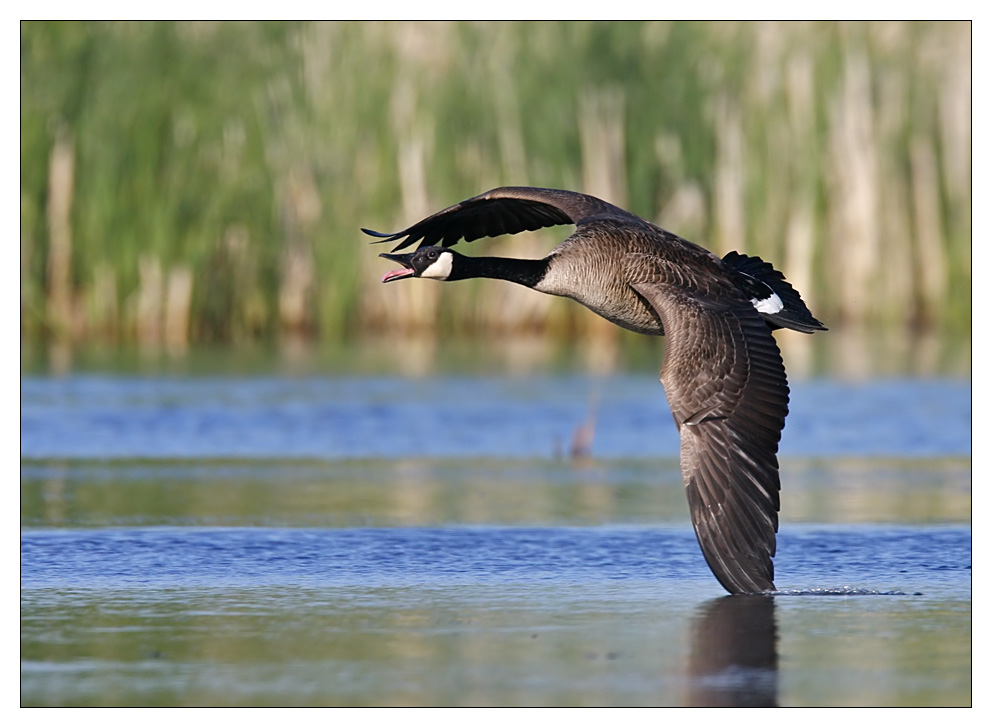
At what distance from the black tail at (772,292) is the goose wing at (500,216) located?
38.6 inches

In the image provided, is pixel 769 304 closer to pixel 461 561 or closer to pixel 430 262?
pixel 430 262

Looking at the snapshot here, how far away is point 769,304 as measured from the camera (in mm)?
8812

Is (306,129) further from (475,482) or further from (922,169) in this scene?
(475,482)

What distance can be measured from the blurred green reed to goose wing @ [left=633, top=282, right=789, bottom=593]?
12.0 m

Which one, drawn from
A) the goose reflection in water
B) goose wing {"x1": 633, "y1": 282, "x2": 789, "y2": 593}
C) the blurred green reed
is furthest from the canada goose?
the blurred green reed

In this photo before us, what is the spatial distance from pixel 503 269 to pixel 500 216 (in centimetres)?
83

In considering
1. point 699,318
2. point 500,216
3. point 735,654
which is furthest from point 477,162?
point 735,654

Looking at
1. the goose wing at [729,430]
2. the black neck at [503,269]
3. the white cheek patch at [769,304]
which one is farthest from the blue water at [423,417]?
the goose wing at [729,430]

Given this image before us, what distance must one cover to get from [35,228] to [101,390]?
3.43m

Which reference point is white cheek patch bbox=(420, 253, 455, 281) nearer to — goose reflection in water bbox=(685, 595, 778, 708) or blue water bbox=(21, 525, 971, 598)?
blue water bbox=(21, 525, 971, 598)

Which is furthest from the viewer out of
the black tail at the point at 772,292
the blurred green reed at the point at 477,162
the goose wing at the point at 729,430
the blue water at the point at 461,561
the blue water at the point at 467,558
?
the blurred green reed at the point at 477,162

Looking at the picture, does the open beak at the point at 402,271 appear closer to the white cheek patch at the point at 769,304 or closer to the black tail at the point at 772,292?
the black tail at the point at 772,292

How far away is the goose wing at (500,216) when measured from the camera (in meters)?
9.74

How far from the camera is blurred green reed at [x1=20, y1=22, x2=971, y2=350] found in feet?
63.5
